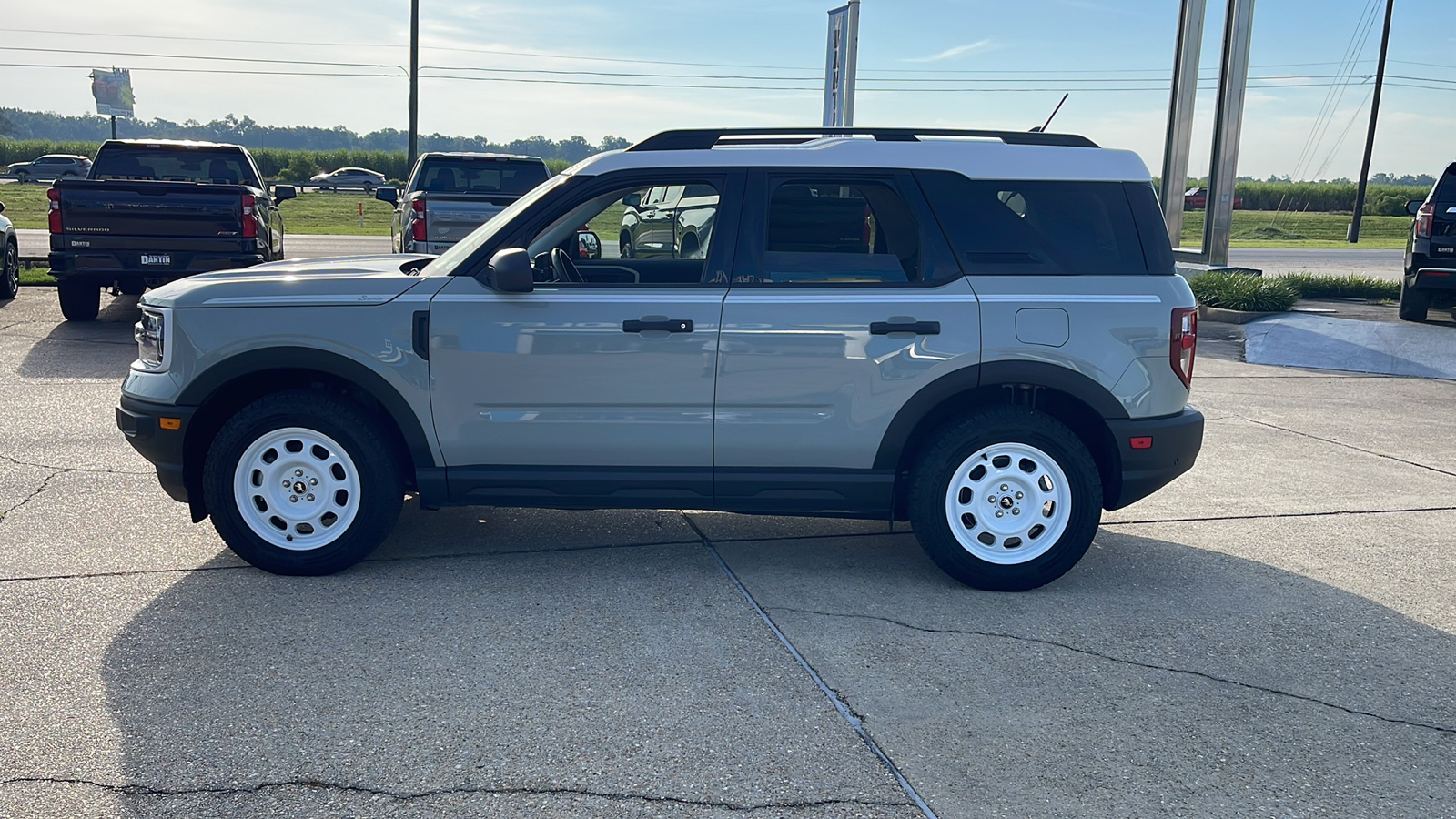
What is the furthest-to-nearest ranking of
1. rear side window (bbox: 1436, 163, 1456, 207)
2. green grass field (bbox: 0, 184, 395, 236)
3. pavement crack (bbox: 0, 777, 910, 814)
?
green grass field (bbox: 0, 184, 395, 236) → rear side window (bbox: 1436, 163, 1456, 207) → pavement crack (bbox: 0, 777, 910, 814)

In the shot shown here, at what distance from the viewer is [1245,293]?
16.2 meters

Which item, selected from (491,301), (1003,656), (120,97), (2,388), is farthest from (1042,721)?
(120,97)

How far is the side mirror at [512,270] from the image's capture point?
486 centimetres

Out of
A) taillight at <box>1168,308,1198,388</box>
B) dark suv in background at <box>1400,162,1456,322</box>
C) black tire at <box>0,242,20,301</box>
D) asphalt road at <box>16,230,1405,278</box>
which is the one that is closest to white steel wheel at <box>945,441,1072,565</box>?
taillight at <box>1168,308,1198,388</box>


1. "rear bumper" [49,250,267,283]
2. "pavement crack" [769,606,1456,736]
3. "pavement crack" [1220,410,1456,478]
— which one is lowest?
"pavement crack" [769,606,1456,736]

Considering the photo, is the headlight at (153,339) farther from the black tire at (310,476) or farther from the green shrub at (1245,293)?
the green shrub at (1245,293)

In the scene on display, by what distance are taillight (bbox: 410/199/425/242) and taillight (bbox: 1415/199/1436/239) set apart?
38.1 ft

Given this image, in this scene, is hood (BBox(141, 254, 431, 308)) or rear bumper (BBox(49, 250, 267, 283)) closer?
hood (BBox(141, 254, 431, 308))

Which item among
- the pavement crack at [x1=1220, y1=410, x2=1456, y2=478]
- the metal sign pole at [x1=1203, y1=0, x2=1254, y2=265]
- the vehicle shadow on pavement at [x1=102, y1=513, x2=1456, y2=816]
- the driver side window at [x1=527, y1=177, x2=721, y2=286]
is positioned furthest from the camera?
the metal sign pole at [x1=1203, y1=0, x2=1254, y2=265]

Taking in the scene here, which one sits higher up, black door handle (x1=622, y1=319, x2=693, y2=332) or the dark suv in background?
the dark suv in background

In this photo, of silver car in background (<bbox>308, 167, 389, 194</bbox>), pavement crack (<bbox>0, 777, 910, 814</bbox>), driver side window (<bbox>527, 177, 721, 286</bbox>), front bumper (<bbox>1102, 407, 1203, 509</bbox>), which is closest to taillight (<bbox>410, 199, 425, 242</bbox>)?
driver side window (<bbox>527, 177, 721, 286</bbox>)

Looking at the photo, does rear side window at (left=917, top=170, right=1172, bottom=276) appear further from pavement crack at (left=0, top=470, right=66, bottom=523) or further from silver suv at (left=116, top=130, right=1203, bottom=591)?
pavement crack at (left=0, top=470, right=66, bottom=523)

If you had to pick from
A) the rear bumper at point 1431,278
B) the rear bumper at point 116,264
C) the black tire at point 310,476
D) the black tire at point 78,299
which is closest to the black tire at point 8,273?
the black tire at point 78,299

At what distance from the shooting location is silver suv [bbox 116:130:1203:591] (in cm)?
503
